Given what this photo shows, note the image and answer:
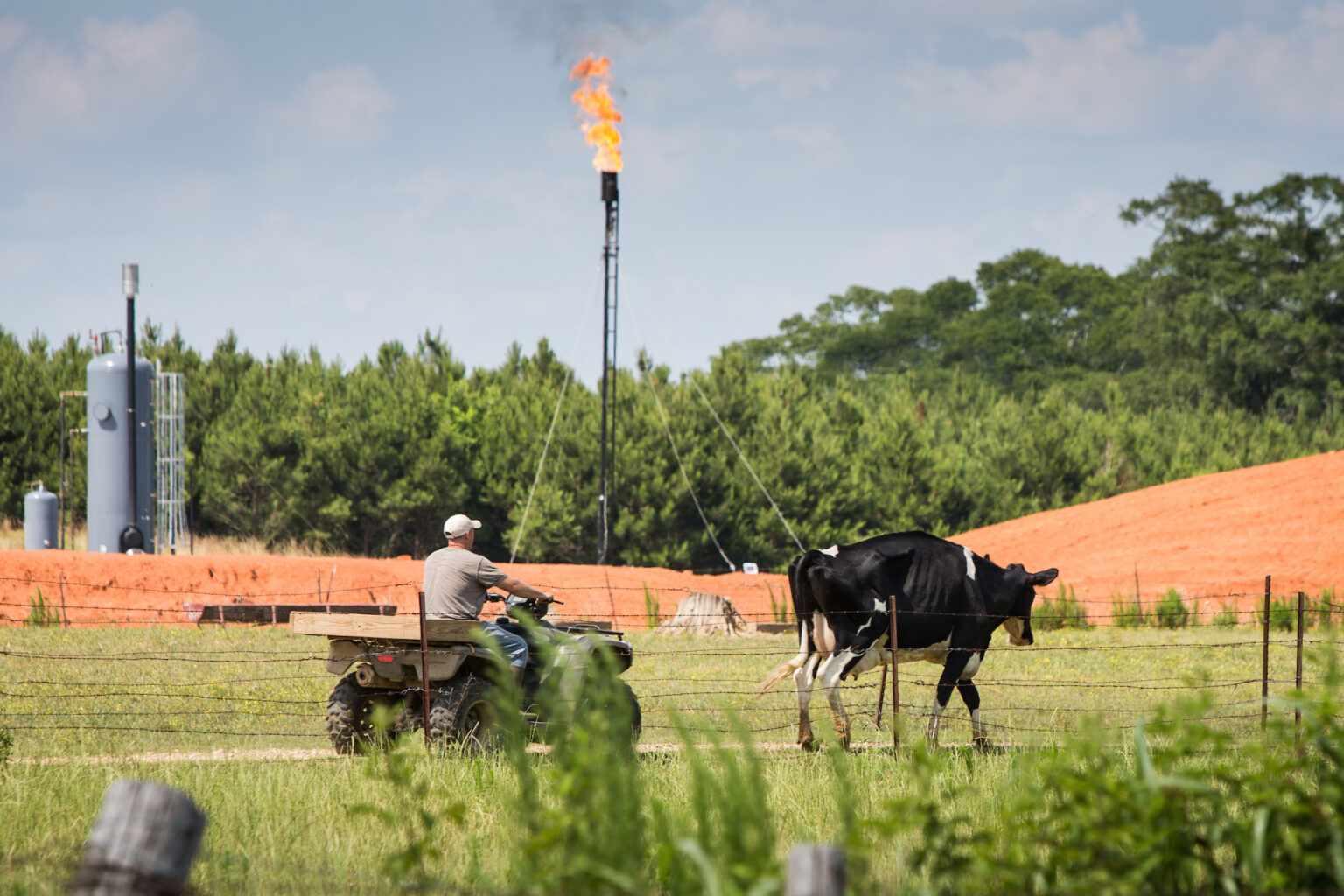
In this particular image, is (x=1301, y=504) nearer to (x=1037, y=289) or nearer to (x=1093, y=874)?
(x=1093, y=874)

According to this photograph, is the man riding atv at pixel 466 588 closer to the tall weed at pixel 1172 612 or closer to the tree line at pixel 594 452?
the tall weed at pixel 1172 612

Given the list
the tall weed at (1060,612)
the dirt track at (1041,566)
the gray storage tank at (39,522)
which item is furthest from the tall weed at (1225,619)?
the gray storage tank at (39,522)

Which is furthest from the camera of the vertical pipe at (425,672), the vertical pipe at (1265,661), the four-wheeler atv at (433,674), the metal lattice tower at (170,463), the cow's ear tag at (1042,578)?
the metal lattice tower at (170,463)

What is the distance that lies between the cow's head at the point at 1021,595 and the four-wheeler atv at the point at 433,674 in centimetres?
383

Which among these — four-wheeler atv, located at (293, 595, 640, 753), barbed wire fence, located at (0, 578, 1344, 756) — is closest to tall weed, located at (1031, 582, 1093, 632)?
barbed wire fence, located at (0, 578, 1344, 756)

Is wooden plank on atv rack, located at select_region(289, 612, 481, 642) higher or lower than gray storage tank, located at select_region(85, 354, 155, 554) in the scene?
lower

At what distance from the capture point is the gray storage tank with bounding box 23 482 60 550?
27062mm

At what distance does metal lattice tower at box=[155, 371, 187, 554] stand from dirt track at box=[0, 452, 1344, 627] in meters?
4.24

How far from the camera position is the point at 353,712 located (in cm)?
929

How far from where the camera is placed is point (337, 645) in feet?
29.7

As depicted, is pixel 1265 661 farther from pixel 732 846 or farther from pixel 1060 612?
pixel 1060 612

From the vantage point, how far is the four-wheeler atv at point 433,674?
8594mm

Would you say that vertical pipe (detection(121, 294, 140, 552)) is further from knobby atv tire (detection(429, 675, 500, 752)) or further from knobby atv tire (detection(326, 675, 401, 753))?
knobby atv tire (detection(429, 675, 500, 752))

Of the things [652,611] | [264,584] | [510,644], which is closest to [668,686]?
[510,644]
